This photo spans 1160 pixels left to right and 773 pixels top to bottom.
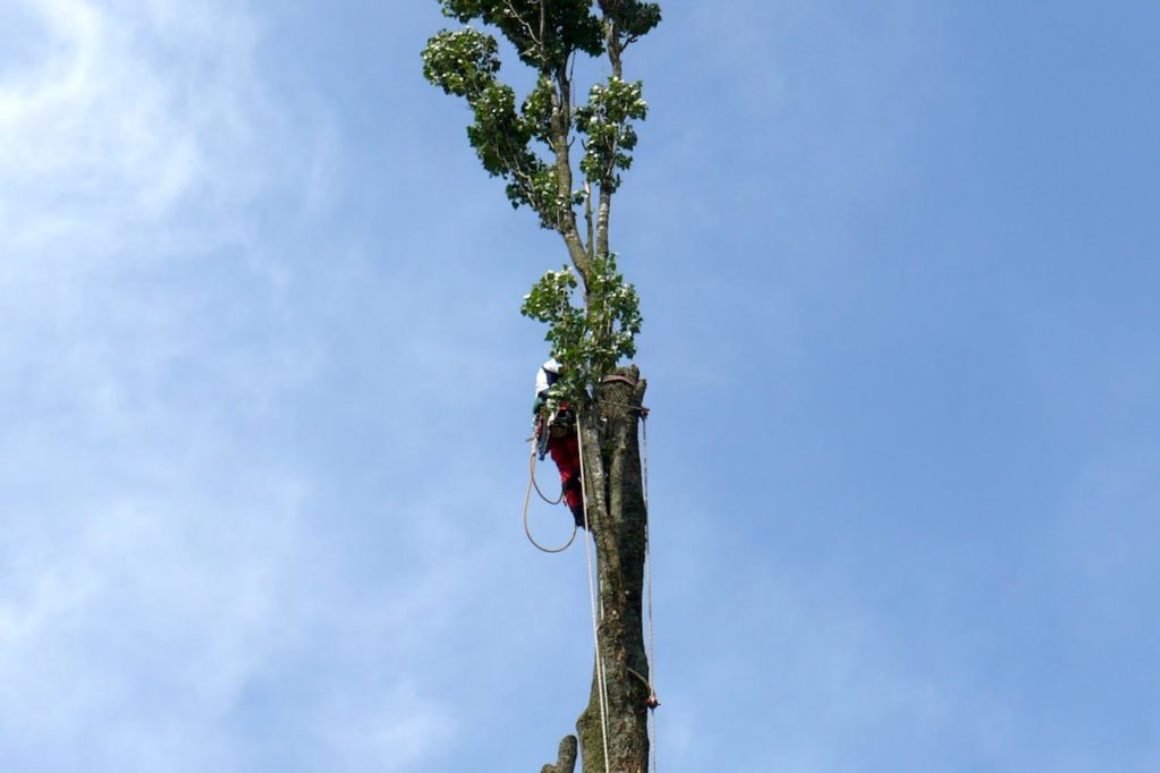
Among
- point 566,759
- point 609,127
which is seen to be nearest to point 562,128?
point 609,127

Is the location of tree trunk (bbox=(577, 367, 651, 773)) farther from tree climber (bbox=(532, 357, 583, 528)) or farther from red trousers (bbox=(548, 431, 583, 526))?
red trousers (bbox=(548, 431, 583, 526))

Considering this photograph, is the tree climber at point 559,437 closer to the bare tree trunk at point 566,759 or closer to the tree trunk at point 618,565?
the tree trunk at point 618,565

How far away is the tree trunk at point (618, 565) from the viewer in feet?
32.1

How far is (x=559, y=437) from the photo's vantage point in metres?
12.3

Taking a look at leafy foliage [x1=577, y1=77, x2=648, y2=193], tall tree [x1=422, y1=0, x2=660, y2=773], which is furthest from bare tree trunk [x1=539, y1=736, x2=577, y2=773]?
leafy foliage [x1=577, y1=77, x2=648, y2=193]

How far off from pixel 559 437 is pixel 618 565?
2.09 meters

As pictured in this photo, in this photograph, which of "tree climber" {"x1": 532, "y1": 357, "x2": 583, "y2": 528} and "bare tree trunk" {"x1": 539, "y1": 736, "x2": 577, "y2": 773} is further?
"tree climber" {"x1": 532, "y1": 357, "x2": 583, "y2": 528}

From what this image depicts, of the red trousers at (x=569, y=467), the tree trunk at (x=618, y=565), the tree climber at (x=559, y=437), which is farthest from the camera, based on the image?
the red trousers at (x=569, y=467)

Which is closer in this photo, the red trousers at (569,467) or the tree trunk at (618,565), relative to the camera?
the tree trunk at (618,565)

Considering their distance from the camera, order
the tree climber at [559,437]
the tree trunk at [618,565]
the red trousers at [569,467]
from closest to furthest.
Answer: the tree trunk at [618,565] → the tree climber at [559,437] → the red trousers at [569,467]

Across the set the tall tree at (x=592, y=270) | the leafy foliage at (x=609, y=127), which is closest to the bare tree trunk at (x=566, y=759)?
the tall tree at (x=592, y=270)

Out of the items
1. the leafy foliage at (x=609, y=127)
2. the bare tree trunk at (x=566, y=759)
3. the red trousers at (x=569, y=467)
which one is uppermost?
the leafy foliage at (x=609, y=127)

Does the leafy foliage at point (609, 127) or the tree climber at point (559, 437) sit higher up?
the leafy foliage at point (609, 127)

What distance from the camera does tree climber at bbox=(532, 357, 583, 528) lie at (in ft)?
39.0
